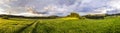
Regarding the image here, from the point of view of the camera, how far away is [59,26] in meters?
5.59

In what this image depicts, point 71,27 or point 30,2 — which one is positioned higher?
point 30,2

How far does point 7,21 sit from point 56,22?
3.25 ft

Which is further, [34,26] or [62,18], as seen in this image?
[62,18]

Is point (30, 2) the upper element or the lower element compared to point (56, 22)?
upper

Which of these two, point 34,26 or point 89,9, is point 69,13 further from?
point 34,26

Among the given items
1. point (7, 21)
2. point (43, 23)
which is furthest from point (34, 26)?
point (7, 21)

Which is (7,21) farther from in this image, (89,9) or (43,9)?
(89,9)

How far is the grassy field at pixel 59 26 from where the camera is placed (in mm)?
5480

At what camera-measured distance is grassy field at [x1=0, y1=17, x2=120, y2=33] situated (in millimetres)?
5480

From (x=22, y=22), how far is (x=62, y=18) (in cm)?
88

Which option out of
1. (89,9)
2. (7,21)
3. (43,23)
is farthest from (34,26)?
(89,9)

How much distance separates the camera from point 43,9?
609cm

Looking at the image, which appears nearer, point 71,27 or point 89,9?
point 71,27

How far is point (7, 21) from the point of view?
5.64 metres
